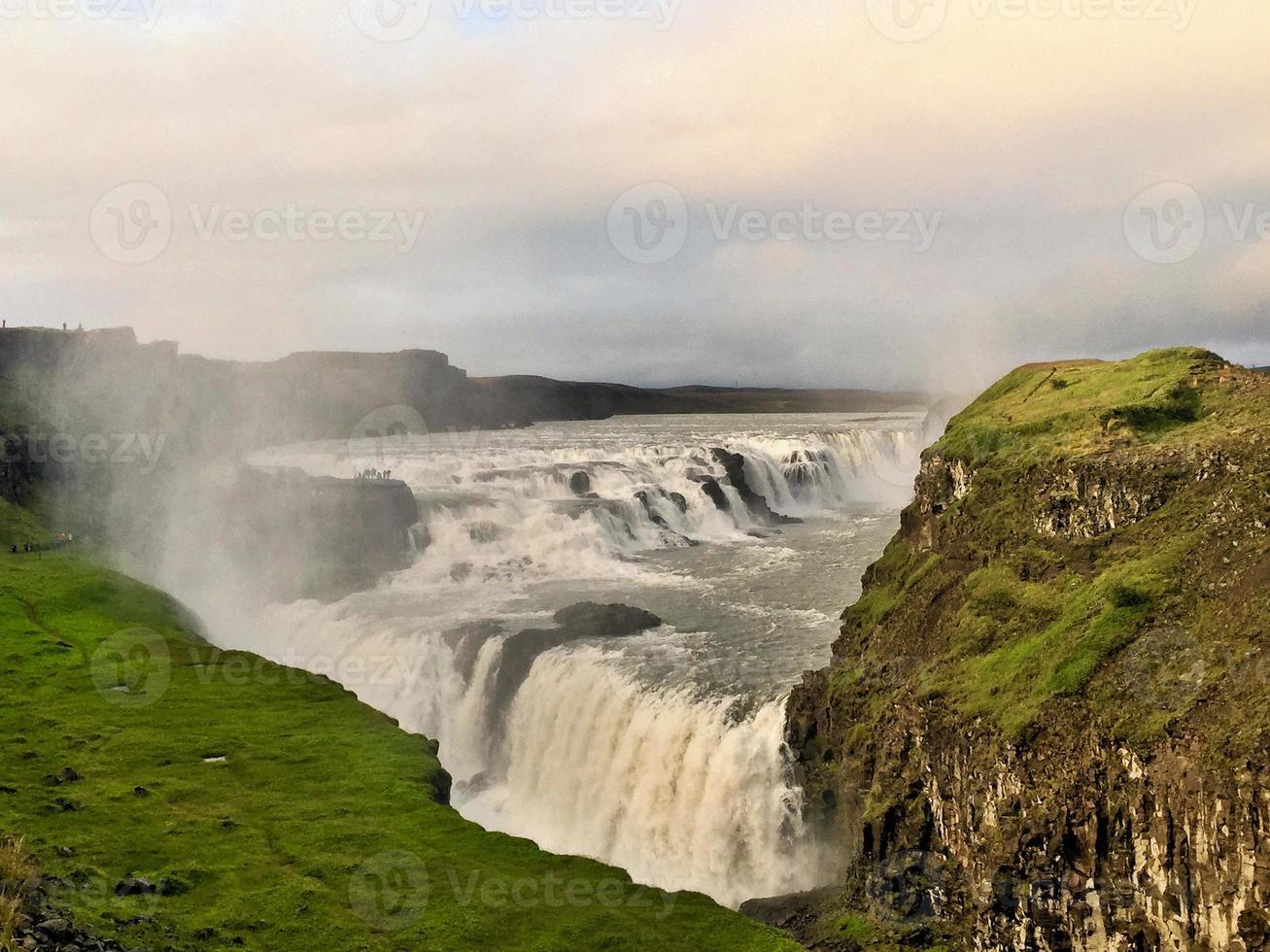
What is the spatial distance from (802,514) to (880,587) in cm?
4081

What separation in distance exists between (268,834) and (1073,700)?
15.8 m

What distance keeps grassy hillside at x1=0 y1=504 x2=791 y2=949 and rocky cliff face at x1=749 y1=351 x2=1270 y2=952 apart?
165 inches

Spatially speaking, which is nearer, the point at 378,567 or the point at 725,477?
the point at 378,567

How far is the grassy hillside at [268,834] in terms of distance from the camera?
16.2 m

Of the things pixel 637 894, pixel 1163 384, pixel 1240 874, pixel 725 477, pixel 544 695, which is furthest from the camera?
pixel 725 477

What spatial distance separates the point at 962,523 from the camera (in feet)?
77.0

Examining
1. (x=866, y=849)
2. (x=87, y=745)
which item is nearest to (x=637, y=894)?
(x=866, y=849)

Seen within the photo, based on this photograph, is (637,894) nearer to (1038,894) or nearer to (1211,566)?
(1038,894)

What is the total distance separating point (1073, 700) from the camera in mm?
16297
